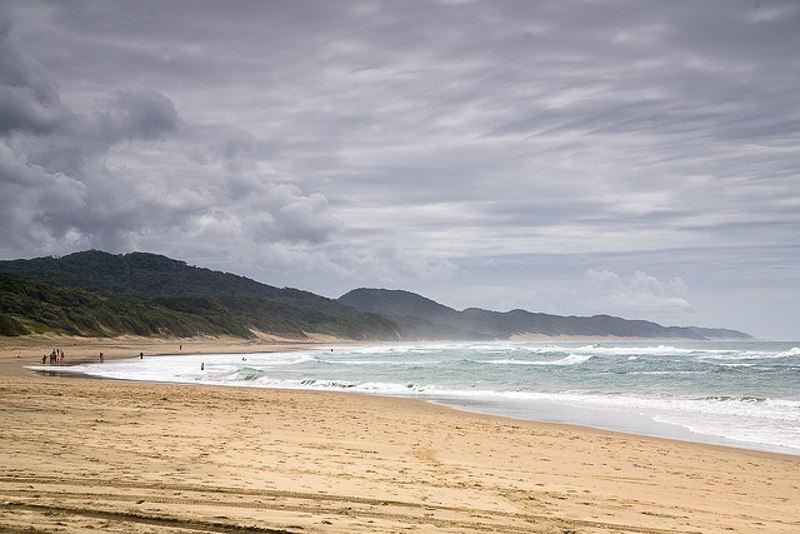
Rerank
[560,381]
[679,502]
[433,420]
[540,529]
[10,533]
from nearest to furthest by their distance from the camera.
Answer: [10,533] → [540,529] → [679,502] → [433,420] → [560,381]

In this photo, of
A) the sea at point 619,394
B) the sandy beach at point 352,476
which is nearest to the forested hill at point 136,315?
the sea at point 619,394

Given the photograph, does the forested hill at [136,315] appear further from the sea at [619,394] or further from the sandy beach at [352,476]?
the sandy beach at [352,476]

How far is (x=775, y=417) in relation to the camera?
20250mm

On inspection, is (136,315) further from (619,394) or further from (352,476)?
(352,476)

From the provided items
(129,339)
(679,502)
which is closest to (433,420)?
(679,502)

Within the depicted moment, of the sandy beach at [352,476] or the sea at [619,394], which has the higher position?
the sandy beach at [352,476]

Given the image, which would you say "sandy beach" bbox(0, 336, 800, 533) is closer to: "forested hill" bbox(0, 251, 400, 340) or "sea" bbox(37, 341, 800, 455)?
"sea" bbox(37, 341, 800, 455)

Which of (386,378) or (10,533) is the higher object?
(10,533)

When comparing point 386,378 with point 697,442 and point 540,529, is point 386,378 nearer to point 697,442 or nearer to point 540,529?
point 697,442

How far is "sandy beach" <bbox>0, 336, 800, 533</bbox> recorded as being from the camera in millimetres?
5922

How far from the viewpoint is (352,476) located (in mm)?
8484

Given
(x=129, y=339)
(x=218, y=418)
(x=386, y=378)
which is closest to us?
(x=218, y=418)

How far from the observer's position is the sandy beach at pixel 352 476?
5.92 m

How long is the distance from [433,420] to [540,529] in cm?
1185
